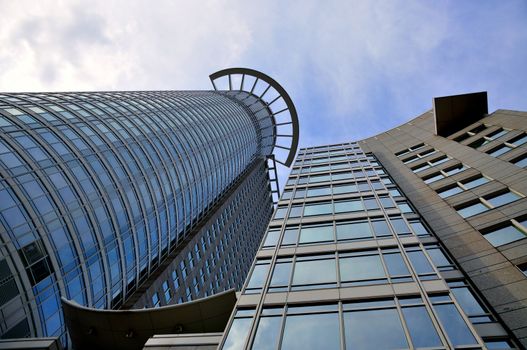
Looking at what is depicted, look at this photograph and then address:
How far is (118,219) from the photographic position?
31078 mm

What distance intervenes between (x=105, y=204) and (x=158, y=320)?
15.7m

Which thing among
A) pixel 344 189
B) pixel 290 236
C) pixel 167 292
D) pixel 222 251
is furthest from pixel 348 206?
pixel 222 251

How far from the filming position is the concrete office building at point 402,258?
11.8 meters

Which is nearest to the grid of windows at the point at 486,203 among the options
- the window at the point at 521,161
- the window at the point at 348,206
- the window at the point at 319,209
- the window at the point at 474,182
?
the window at the point at 474,182

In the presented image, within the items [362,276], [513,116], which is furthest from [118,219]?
[513,116]

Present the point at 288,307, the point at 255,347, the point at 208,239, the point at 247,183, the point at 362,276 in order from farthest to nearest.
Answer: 1. the point at 247,183
2. the point at 208,239
3. the point at 362,276
4. the point at 288,307
5. the point at 255,347

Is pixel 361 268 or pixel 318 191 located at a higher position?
pixel 318 191

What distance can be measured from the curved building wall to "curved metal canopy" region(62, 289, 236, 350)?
6.47 meters

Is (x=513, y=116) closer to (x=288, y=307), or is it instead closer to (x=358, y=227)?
(x=358, y=227)

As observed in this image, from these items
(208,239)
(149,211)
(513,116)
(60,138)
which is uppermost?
(60,138)

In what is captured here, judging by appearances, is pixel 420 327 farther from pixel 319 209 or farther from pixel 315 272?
pixel 319 209

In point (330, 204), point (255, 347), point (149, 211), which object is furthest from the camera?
point (149, 211)

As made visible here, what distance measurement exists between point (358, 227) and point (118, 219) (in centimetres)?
2010

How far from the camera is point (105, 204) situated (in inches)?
1177
